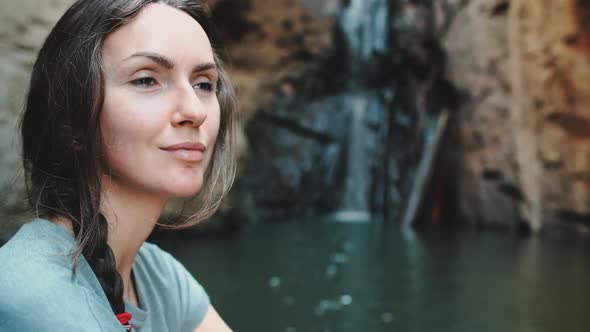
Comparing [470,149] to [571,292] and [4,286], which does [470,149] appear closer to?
[571,292]

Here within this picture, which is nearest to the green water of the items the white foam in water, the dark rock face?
the white foam in water

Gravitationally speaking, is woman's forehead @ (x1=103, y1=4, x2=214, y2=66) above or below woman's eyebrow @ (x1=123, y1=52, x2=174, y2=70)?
above

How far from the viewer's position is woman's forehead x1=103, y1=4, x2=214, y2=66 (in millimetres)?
909

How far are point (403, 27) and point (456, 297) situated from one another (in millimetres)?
8699

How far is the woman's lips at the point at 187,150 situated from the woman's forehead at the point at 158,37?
0.43ft

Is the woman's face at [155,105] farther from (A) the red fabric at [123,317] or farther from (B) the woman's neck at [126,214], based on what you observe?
(A) the red fabric at [123,317]

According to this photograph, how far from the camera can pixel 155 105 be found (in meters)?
0.91

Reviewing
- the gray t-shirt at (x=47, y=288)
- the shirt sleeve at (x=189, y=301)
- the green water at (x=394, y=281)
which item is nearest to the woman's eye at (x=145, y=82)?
the gray t-shirt at (x=47, y=288)

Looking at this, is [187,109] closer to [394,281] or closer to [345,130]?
[394,281]

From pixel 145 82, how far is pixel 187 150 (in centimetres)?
12

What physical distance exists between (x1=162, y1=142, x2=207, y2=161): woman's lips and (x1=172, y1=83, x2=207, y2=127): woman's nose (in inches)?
1.3

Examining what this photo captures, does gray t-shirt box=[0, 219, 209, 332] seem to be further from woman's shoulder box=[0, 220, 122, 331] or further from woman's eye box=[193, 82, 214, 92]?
woman's eye box=[193, 82, 214, 92]

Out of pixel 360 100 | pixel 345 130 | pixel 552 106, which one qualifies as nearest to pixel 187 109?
pixel 552 106

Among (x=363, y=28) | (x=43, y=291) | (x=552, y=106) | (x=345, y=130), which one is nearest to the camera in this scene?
(x=43, y=291)
